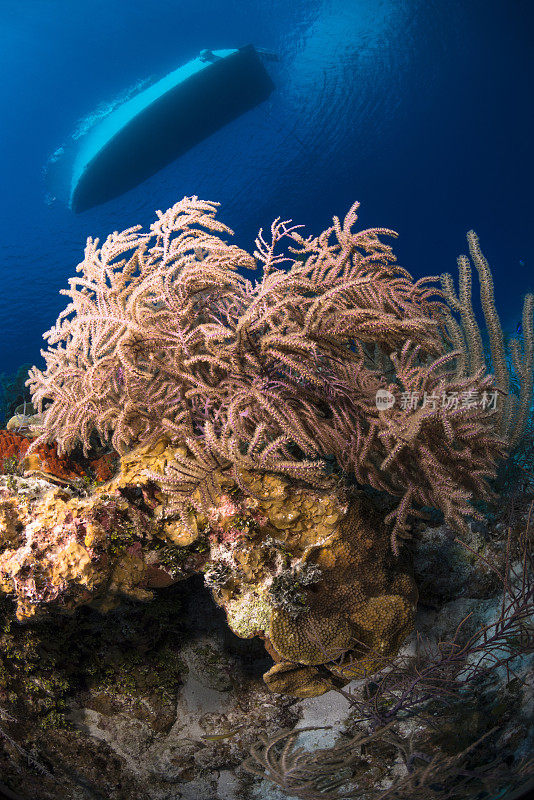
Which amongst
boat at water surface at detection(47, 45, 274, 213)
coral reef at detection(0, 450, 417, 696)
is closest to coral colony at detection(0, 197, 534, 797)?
coral reef at detection(0, 450, 417, 696)

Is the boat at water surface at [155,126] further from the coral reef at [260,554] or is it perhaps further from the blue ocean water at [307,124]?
the coral reef at [260,554]

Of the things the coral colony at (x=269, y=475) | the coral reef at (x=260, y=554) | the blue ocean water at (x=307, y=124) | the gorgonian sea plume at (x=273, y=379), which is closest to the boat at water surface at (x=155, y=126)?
the blue ocean water at (x=307, y=124)

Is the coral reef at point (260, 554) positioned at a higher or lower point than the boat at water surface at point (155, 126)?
lower

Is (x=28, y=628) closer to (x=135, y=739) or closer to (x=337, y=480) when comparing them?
(x=135, y=739)

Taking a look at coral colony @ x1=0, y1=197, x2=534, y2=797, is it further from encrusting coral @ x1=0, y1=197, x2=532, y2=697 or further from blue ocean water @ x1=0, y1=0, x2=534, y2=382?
blue ocean water @ x1=0, y1=0, x2=534, y2=382

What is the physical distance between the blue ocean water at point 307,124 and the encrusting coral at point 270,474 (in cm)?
1747

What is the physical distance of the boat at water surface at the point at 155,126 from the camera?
56.7ft

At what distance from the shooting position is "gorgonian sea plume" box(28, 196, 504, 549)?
2113mm

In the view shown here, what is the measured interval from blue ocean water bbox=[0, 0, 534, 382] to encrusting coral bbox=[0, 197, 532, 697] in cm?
1747

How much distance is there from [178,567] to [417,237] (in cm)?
3503

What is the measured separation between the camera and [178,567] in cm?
228

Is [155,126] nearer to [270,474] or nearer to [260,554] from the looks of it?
[270,474]

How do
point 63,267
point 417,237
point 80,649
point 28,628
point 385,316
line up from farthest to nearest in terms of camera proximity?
point 417,237 → point 63,267 → point 80,649 → point 28,628 → point 385,316

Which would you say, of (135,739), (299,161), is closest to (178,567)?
(135,739)
